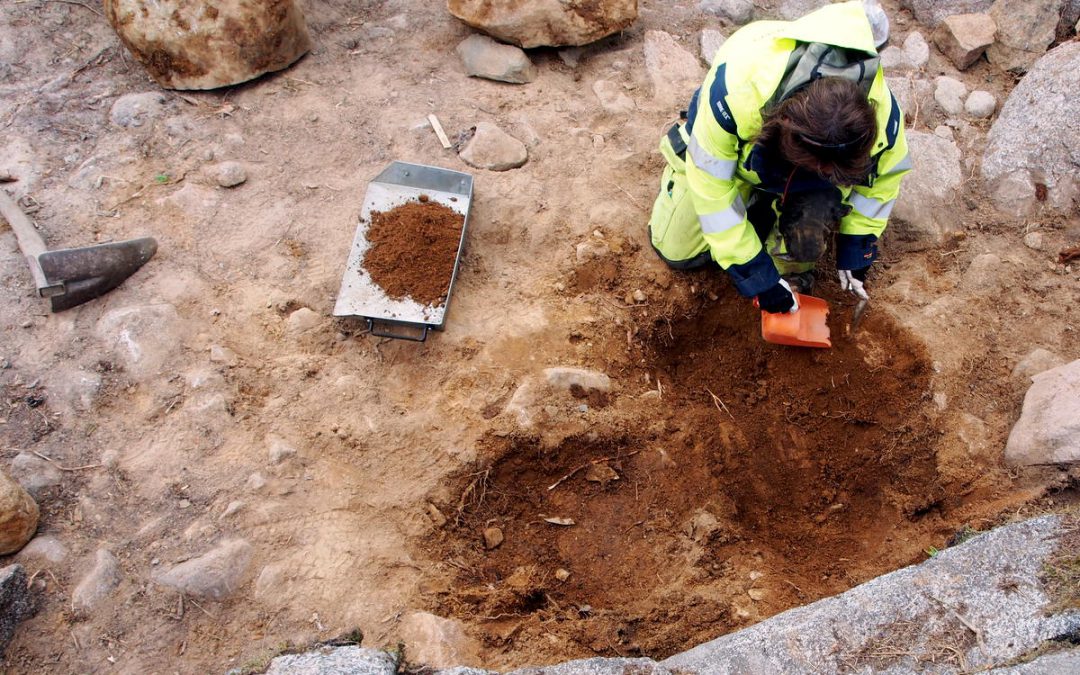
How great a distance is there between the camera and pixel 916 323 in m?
3.40

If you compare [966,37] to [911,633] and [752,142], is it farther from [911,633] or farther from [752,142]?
[911,633]

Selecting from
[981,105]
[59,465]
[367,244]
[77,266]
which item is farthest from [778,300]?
[77,266]

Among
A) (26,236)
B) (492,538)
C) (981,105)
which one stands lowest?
(492,538)

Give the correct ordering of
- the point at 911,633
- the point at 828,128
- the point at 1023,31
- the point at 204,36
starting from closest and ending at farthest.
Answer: the point at 911,633
the point at 828,128
the point at 204,36
the point at 1023,31

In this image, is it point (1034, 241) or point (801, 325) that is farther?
point (1034, 241)

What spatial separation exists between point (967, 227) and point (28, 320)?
4.29 meters

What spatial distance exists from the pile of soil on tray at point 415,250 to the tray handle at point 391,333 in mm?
124

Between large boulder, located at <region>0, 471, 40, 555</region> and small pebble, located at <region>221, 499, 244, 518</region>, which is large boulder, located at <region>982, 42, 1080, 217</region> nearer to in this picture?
small pebble, located at <region>221, 499, 244, 518</region>

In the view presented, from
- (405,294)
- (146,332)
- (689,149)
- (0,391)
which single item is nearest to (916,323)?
(689,149)

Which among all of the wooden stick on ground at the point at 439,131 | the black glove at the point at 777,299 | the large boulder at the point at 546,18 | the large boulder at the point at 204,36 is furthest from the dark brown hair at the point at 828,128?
the large boulder at the point at 204,36

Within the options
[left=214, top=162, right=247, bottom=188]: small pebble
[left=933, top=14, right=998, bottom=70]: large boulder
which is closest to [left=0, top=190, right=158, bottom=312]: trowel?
[left=214, top=162, right=247, bottom=188]: small pebble

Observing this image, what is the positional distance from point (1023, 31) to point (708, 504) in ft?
11.0

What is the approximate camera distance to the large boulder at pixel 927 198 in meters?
3.70

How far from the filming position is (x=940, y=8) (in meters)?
4.67
